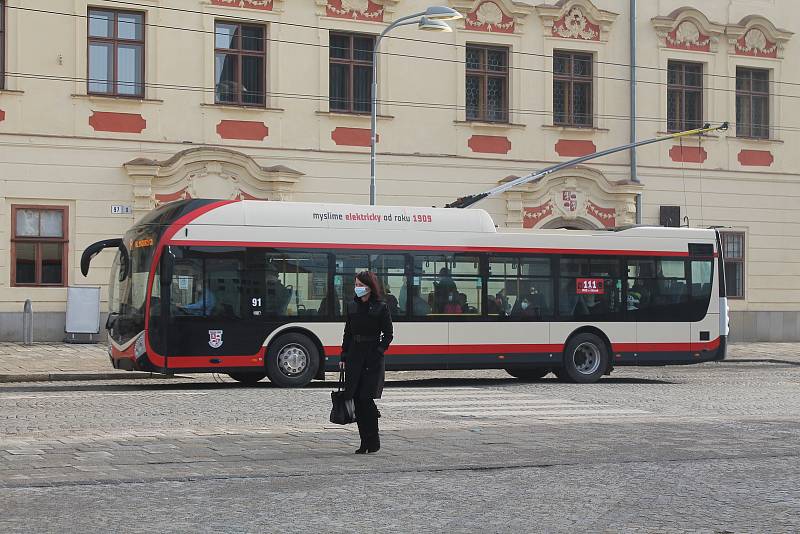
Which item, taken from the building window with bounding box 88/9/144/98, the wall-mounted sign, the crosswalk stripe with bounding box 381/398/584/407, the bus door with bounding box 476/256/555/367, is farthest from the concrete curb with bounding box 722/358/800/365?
the building window with bounding box 88/9/144/98

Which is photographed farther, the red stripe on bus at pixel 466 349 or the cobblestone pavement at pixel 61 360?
the cobblestone pavement at pixel 61 360

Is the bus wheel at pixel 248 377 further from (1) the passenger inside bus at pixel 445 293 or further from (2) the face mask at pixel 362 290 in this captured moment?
(2) the face mask at pixel 362 290

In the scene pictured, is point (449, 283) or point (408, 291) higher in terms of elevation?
point (449, 283)

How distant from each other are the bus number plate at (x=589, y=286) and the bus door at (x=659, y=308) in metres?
0.56

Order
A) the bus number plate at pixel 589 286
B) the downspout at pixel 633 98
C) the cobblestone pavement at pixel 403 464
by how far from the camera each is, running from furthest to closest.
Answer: the downspout at pixel 633 98 < the bus number plate at pixel 589 286 < the cobblestone pavement at pixel 403 464

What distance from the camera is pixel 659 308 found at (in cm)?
2409

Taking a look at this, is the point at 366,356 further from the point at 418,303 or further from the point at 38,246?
the point at 38,246

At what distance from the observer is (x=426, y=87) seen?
3284 centimetres

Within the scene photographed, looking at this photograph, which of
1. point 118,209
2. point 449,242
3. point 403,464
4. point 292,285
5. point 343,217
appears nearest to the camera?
point 403,464

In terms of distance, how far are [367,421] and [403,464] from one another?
823 millimetres

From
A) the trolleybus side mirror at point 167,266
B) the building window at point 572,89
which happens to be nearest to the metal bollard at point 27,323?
the trolleybus side mirror at point 167,266

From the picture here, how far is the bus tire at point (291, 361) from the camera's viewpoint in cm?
2083

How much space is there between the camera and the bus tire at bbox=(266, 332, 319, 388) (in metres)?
20.8

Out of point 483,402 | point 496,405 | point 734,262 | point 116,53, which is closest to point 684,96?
point 734,262
